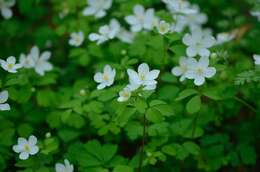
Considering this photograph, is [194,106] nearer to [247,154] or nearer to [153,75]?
[153,75]

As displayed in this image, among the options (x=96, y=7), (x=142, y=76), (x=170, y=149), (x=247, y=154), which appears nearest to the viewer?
(x=142, y=76)

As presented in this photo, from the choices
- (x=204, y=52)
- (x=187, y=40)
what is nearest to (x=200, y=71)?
(x=204, y=52)

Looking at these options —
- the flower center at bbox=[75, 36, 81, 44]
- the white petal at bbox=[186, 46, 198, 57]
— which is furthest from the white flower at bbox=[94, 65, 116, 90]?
the flower center at bbox=[75, 36, 81, 44]

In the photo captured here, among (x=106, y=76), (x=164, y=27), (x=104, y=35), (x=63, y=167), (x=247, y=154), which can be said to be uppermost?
(x=164, y=27)

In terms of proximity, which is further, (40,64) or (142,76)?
(40,64)

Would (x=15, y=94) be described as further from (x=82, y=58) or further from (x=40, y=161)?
(x=82, y=58)

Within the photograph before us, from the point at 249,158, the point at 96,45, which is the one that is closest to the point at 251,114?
the point at 249,158
